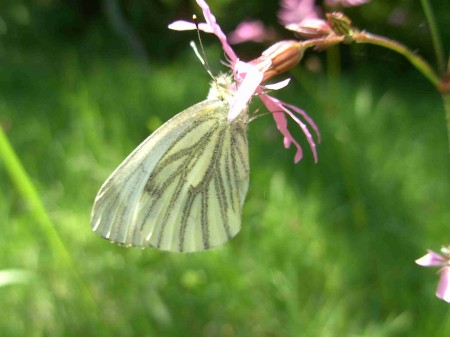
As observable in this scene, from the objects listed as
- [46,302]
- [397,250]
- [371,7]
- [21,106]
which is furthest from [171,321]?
[371,7]

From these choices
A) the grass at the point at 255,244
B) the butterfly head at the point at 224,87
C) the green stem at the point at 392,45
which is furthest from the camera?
the grass at the point at 255,244

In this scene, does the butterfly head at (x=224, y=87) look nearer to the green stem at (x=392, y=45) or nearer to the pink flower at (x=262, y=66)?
the pink flower at (x=262, y=66)

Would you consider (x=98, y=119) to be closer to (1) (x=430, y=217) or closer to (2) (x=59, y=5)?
(1) (x=430, y=217)

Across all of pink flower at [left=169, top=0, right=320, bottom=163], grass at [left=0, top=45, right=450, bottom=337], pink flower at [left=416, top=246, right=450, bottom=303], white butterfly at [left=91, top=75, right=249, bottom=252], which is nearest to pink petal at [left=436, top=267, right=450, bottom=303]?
pink flower at [left=416, top=246, right=450, bottom=303]

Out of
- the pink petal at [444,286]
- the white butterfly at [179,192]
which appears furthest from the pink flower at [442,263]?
the white butterfly at [179,192]

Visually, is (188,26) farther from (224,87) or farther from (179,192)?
(179,192)
